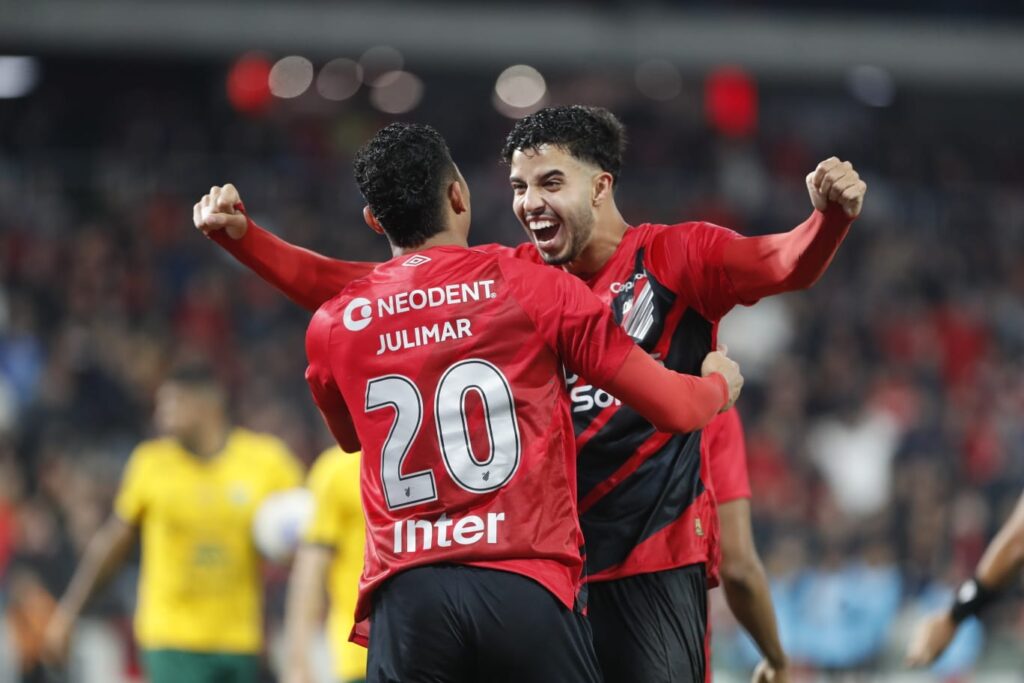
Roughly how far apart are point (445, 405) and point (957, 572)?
9.96 m

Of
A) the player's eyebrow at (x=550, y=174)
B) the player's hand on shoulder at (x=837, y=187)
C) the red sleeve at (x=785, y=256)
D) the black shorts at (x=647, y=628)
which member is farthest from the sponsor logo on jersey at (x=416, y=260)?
the black shorts at (x=647, y=628)

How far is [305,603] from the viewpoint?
6352 mm

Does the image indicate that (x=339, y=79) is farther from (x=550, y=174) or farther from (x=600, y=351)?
(x=600, y=351)

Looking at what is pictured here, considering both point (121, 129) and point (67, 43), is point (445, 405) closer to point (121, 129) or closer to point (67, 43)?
point (67, 43)

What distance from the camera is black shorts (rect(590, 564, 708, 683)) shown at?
4.35 meters

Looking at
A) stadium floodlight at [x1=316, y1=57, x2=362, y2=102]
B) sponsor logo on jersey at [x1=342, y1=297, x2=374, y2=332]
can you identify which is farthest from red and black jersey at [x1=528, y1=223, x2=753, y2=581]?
stadium floodlight at [x1=316, y1=57, x2=362, y2=102]

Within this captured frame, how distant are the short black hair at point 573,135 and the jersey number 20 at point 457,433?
2.92 ft

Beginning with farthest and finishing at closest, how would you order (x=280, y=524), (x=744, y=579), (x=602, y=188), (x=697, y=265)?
1. (x=280, y=524)
2. (x=744, y=579)
3. (x=602, y=188)
4. (x=697, y=265)

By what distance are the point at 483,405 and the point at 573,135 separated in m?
1.03

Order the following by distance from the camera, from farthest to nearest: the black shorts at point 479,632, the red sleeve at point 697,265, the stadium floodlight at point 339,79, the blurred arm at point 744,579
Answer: the stadium floodlight at point 339,79, the blurred arm at point 744,579, the red sleeve at point 697,265, the black shorts at point 479,632

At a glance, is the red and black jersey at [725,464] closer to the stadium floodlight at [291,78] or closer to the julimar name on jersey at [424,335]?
the julimar name on jersey at [424,335]

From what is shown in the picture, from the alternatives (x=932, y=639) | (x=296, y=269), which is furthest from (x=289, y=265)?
(x=932, y=639)

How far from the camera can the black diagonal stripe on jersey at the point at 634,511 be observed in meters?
4.37

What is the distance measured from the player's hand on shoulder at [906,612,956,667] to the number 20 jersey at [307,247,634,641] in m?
1.98
